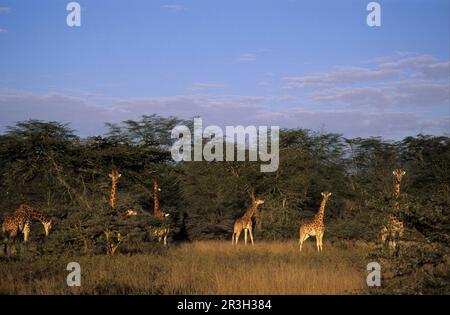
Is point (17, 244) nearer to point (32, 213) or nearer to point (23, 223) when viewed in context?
point (23, 223)

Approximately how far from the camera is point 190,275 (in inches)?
391

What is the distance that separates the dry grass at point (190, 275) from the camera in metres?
8.46

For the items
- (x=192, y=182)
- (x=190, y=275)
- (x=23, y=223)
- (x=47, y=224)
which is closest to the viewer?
(x=190, y=275)

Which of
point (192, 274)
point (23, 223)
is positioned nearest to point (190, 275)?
point (192, 274)

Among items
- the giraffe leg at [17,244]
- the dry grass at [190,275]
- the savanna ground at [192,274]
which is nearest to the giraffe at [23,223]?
the giraffe leg at [17,244]

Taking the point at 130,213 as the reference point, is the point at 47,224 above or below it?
below

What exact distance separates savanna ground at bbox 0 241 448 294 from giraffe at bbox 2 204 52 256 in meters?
1.73

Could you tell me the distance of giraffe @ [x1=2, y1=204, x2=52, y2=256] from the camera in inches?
560

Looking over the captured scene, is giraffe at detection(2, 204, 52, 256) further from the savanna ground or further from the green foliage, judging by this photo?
the savanna ground

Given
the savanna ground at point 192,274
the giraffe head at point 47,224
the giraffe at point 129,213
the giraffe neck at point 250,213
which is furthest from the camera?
the giraffe neck at point 250,213

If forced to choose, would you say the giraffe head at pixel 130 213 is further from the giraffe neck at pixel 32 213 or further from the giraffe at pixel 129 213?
the giraffe neck at pixel 32 213

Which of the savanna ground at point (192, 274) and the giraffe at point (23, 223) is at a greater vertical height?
the giraffe at point (23, 223)

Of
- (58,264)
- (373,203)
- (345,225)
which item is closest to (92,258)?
(58,264)

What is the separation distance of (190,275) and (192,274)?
0.05 meters
